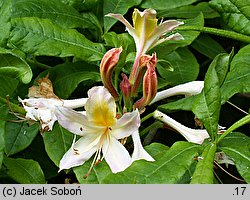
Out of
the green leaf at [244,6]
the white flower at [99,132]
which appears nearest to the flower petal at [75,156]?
the white flower at [99,132]

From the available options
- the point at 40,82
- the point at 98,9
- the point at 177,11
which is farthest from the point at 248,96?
the point at 40,82

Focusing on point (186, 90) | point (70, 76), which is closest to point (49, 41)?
point (70, 76)

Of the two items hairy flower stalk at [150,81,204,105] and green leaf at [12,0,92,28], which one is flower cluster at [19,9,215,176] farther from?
green leaf at [12,0,92,28]

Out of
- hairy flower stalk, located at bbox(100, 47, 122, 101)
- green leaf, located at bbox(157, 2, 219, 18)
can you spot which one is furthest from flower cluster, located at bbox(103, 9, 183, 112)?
green leaf, located at bbox(157, 2, 219, 18)

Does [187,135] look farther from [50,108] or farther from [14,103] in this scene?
[14,103]

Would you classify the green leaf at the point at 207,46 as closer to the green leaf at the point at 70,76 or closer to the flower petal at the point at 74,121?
the green leaf at the point at 70,76

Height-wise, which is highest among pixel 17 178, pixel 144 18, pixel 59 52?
pixel 144 18
